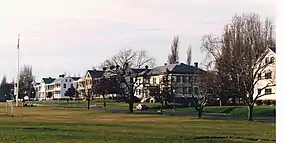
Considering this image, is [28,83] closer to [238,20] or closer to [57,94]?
[57,94]

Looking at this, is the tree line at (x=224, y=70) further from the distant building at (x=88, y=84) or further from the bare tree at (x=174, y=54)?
the bare tree at (x=174, y=54)

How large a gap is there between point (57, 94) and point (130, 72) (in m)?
110

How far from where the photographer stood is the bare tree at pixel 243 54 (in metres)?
47.2

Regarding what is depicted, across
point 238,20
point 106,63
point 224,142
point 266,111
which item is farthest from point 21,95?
point 224,142

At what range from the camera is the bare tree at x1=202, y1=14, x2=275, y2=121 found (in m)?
47.2

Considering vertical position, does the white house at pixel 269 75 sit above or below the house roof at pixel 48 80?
below

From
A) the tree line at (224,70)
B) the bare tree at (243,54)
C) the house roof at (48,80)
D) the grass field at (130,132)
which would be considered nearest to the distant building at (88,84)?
the tree line at (224,70)

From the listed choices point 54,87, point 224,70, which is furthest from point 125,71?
point 54,87

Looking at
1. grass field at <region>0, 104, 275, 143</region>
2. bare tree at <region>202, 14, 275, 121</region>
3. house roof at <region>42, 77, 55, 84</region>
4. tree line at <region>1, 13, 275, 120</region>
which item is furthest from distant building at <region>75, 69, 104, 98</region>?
house roof at <region>42, 77, 55, 84</region>

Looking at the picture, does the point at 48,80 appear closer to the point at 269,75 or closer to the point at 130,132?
the point at 269,75

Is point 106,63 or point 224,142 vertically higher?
point 106,63

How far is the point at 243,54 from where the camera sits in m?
54.0

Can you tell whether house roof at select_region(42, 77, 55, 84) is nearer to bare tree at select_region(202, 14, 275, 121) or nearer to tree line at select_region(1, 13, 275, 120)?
tree line at select_region(1, 13, 275, 120)
